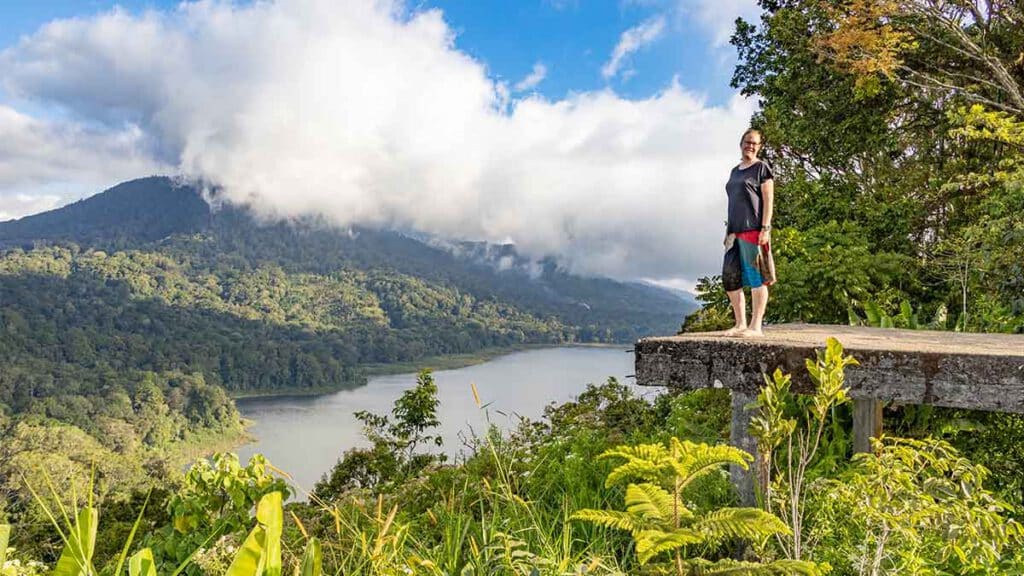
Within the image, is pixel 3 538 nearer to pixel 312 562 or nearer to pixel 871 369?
pixel 312 562

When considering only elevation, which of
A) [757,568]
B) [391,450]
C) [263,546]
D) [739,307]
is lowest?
[391,450]

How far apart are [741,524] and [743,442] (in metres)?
1.24

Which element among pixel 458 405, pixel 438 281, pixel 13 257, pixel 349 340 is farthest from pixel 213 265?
pixel 458 405

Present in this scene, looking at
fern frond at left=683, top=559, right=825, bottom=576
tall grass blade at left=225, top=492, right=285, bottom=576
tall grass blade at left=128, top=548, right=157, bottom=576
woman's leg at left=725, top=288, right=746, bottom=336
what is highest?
woman's leg at left=725, top=288, right=746, bottom=336

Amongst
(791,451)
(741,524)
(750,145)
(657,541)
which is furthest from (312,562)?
(750,145)

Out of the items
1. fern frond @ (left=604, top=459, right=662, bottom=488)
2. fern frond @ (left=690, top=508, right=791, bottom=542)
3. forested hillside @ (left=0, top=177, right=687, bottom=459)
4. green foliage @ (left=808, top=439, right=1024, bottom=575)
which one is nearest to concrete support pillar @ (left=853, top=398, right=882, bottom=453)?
green foliage @ (left=808, top=439, right=1024, bottom=575)

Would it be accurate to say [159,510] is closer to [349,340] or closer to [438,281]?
[349,340]

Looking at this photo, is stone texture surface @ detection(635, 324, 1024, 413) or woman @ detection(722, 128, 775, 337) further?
woman @ detection(722, 128, 775, 337)

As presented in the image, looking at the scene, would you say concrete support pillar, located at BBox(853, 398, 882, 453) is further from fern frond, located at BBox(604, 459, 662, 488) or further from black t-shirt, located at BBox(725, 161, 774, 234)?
fern frond, located at BBox(604, 459, 662, 488)

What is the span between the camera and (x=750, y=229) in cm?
352

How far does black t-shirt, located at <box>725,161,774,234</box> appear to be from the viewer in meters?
3.49

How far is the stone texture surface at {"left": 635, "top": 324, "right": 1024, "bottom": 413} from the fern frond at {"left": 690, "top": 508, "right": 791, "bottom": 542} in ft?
3.61

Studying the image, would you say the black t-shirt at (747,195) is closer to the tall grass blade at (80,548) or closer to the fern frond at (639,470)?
the fern frond at (639,470)

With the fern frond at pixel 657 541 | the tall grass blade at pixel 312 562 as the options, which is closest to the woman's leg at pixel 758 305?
the fern frond at pixel 657 541
